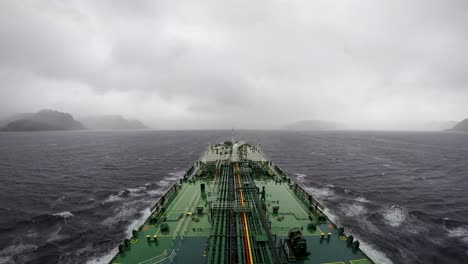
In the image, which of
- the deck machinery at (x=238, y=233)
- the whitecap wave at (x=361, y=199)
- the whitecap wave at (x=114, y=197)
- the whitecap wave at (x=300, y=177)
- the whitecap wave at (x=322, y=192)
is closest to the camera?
the deck machinery at (x=238, y=233)

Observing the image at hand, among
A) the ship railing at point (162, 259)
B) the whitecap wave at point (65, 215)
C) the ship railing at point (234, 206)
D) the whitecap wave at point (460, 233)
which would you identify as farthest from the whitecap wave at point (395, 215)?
the whitecap wave at point (65, 215)

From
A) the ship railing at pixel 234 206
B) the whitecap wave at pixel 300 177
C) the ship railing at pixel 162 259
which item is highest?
the ship railing at pixel 234 206

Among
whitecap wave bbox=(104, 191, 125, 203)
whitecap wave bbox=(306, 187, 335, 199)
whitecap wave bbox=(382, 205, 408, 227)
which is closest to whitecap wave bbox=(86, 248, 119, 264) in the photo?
whitecap wave bbox=(104, 191, 125, 203)

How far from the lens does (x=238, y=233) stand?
2806cm

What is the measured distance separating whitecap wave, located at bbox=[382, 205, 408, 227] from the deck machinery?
59.0 ft

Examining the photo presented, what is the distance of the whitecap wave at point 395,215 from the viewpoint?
137 ft

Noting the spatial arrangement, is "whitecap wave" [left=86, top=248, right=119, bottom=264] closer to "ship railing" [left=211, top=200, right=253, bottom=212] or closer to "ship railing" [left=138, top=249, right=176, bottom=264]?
"ship railing" [left=138, top=249, right=176, bottom=264]

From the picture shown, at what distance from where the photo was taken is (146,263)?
23.4 metres

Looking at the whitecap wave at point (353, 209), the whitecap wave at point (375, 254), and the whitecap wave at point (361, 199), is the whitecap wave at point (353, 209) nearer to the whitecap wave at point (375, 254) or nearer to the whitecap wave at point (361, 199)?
the whitecap wave at point (361, 199)

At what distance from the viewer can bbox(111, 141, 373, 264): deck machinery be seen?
79.6ft

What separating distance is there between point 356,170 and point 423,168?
31741 millimetres

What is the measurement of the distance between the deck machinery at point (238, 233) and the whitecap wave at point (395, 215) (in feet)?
59.0

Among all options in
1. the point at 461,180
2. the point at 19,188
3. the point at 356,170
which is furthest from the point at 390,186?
the point at 19,188

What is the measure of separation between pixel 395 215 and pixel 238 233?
39.2 metres
